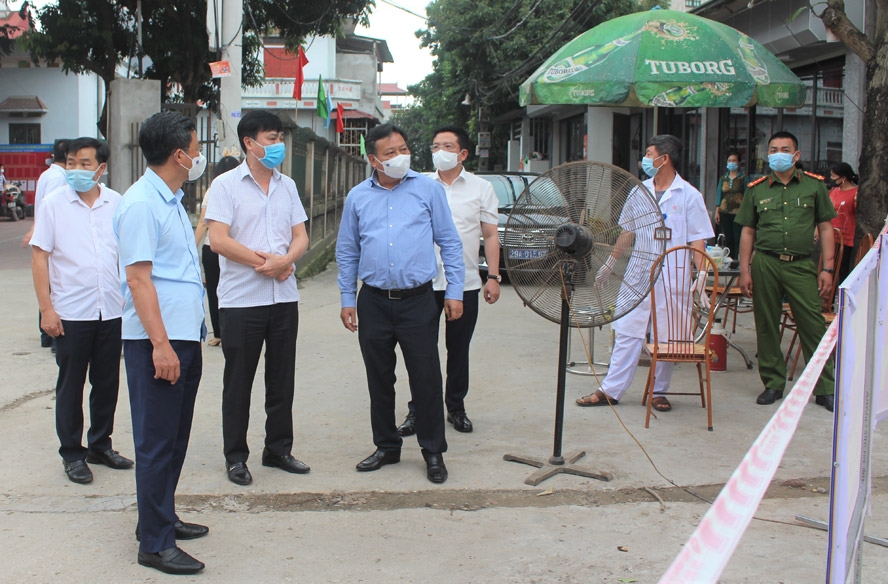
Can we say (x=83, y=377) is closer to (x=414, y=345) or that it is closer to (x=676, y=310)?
(x=414, y=345)

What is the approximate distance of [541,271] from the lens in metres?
4.73

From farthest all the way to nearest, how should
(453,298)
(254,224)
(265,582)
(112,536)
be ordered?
(453,298) → (254,224) → (112,536) → (265,582)

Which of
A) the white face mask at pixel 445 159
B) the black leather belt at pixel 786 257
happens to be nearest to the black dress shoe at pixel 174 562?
the white face mask at pixel 445 159

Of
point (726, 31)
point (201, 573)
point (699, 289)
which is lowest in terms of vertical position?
point (201, 573)

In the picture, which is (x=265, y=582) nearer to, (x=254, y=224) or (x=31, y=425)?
(x=254, y=224)

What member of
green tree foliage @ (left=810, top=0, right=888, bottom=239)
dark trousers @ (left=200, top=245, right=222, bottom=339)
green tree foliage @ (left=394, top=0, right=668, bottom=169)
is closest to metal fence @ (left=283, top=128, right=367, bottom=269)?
dark trousers @ (left=200, top=245, right=222, bottom=339)

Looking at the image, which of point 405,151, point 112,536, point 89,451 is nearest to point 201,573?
point 112,536

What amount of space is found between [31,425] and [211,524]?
2.14m

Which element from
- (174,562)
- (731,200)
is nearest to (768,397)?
(174,562)

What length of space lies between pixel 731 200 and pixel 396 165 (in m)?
10.1

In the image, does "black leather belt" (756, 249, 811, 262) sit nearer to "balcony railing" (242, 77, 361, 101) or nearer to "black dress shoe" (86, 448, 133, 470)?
"black dress shoe" (86, 448, 133, 470)

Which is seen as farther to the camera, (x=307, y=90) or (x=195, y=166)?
(x=307, y=90)

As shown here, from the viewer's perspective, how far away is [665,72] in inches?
292

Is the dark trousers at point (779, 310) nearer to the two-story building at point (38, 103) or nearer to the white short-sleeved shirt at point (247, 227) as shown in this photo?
the white short-sleeved shirt at point (247, 227)
